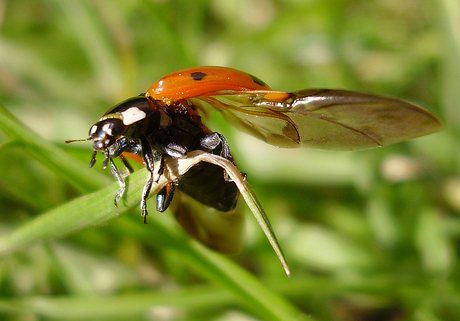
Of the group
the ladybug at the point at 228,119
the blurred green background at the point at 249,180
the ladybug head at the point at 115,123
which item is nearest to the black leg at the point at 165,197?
the ladybug at the point at 228,119

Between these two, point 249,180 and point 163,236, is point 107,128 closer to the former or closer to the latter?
point 163,236

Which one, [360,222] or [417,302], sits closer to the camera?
[417,302]

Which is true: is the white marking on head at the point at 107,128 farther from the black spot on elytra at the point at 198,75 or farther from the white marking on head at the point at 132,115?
the black spot on elytra at the point at 198,75

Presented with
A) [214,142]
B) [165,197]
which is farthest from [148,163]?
[214,142]

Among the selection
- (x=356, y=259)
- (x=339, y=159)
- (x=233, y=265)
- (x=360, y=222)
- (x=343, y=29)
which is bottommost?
(x=233, y=265)

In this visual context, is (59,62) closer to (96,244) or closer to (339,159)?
(96,244)

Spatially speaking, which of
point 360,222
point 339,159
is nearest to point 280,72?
point 339,159

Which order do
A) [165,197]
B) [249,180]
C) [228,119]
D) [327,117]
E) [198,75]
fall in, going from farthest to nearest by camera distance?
[249,180], [228,119], [165,197], [198,75], [327,117]
